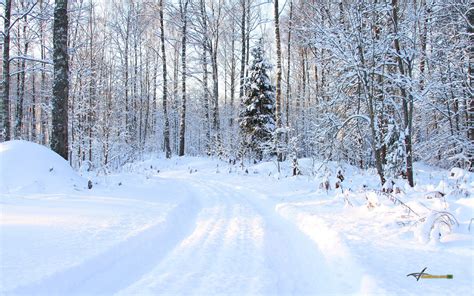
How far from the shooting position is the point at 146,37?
29062 millimetres

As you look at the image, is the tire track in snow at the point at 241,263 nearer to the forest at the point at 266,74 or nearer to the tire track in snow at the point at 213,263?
the tire track in snow at the point at 213,263

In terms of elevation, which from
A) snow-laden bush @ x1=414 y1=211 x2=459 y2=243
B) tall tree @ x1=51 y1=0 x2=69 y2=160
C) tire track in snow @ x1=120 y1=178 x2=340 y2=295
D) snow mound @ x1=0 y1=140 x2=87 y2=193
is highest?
tall tree @ x1=51 y1=0 x2=69 y2=160

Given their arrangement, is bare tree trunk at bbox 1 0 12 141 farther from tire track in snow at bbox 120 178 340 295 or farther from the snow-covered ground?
tire track in snow at bbox 120 178 340 295

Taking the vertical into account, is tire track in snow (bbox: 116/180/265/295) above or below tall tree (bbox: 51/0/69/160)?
below

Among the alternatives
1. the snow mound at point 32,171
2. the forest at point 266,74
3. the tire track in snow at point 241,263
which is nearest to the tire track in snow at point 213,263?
the tire track in snow at point 241,263

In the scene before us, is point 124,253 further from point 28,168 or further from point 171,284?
Result: point 28,168

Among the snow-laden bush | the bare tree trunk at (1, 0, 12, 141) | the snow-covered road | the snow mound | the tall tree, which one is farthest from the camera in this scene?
the bare tree trunk at (1, 0, 12, 141)

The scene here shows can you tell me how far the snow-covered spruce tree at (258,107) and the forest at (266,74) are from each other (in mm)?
66

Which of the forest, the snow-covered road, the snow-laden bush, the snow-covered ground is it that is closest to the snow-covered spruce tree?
the forest

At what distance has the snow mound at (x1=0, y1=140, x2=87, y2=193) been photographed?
5.48 meters

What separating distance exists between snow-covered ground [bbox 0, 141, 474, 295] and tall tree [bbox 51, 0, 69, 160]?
97 centimetres

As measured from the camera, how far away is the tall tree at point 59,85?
725cm

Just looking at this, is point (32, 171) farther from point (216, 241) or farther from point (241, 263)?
point (241, 263)

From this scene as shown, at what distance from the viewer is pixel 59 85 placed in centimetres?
730
